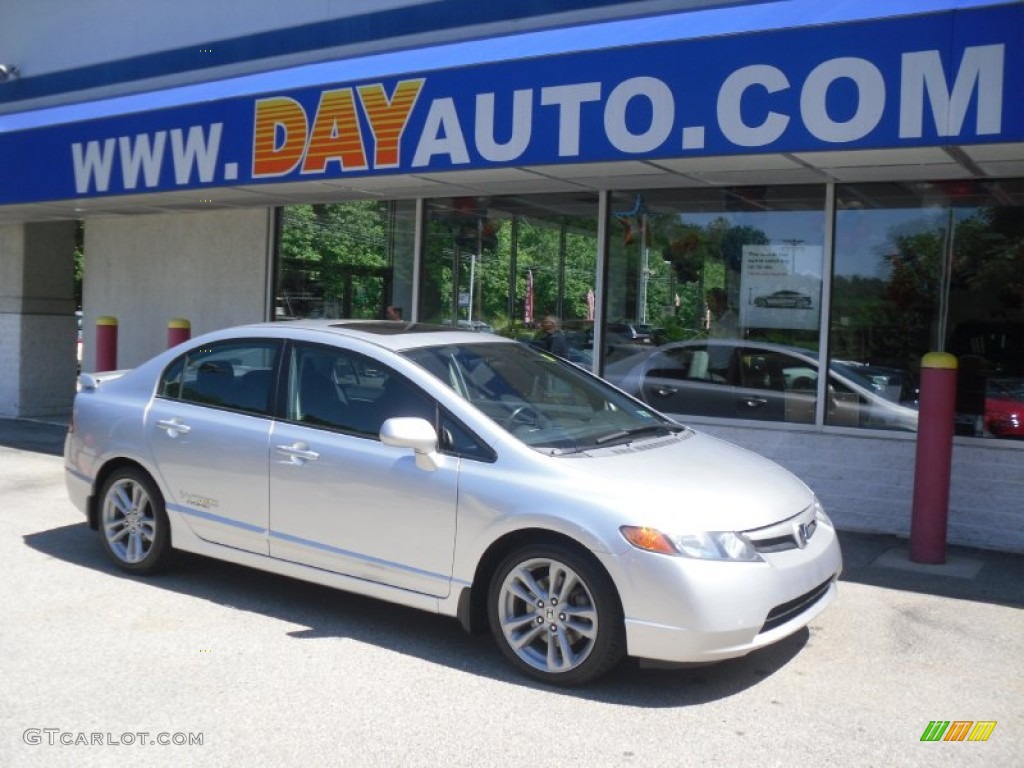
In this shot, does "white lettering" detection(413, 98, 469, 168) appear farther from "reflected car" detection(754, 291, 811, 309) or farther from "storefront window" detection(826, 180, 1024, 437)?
"storefront window" detection(826, 180, 1024, 437)

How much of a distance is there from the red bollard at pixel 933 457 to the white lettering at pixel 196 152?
6672mm

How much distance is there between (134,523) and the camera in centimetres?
618

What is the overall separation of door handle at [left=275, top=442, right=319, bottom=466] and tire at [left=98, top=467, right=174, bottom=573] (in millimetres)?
1077

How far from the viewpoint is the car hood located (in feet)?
14.5

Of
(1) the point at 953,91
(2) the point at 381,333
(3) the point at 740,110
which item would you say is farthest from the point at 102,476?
(1) the point at 953,91

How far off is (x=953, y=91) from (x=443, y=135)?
3.86 meters

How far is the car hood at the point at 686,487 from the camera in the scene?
443 centimetres

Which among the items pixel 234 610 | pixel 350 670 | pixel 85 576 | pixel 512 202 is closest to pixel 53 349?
pixel 512 202

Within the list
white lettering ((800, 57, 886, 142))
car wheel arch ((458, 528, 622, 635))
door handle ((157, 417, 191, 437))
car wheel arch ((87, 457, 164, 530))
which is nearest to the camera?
car wheel arch ((458, 528, 622, 635))

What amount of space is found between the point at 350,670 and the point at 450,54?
19.5ft

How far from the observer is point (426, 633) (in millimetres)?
5391

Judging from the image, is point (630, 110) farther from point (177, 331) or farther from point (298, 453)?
point (177, 331)

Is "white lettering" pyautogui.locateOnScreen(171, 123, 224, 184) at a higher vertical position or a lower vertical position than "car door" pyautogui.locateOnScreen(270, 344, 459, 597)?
higher

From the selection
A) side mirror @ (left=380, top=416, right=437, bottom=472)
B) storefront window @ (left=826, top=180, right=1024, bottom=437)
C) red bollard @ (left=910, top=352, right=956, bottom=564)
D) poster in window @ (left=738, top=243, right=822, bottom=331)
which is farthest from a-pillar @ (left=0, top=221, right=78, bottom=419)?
red bollard @ (left=910, top=352, right=956, bottom=564)
